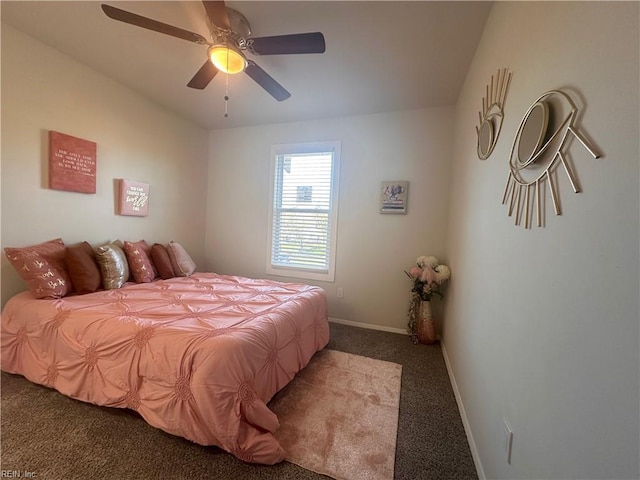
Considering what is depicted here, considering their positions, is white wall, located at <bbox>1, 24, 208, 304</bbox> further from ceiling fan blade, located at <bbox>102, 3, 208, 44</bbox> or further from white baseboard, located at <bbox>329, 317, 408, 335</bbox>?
white baseboard, located at <bbox>329, 317, 408, 335</bbox>

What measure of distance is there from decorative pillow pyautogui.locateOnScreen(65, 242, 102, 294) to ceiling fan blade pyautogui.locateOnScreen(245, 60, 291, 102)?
6.78 feet

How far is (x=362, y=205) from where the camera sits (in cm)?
322

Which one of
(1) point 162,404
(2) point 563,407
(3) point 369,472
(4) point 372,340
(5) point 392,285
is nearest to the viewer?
(2) point 563,407

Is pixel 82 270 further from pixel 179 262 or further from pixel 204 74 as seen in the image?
pixel 204 74

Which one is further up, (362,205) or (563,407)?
(362,205)

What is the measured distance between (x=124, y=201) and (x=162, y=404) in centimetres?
230

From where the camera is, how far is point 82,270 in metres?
2.14

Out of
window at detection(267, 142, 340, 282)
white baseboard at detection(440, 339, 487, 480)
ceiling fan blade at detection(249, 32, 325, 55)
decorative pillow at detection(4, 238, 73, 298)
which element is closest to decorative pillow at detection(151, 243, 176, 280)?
decorative pillow at detection(4, 238, 73, 298)

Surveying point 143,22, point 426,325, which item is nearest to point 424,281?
point 426,325

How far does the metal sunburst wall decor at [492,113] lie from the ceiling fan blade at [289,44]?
1046mm

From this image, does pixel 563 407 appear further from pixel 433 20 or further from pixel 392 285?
pixel 392 285

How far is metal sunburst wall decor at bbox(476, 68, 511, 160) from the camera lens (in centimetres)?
140

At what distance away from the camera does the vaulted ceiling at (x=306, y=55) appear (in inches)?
66.7

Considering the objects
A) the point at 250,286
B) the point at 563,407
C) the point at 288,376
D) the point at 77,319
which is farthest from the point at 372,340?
the point at 77,319
